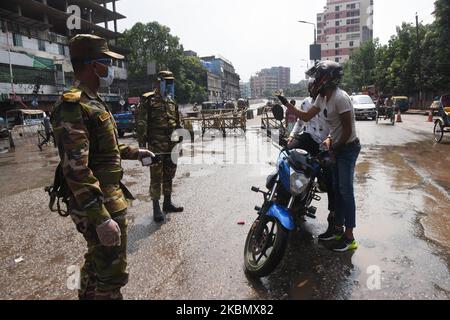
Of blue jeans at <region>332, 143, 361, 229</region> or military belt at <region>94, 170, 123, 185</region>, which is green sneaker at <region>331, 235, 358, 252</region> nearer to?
blue jeans at <region>332, 143, 361, 229</region>

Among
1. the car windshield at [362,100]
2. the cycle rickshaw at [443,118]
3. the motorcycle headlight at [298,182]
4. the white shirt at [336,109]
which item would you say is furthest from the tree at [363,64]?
the motorcycle headlight at [298,182]

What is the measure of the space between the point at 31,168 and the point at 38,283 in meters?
8.47

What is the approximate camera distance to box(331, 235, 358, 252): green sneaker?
150 inches

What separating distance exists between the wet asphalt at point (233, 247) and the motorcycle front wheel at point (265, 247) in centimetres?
13

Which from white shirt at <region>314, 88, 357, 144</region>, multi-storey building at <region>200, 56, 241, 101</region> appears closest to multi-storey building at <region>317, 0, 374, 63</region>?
multi-storey building at <region>200, 56, 241, 101</region>

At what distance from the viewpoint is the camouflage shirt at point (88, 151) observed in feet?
6.72

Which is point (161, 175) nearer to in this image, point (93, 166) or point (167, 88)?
point (167, 88)

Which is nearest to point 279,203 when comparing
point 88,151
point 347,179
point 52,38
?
point 347,179

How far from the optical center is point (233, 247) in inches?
158

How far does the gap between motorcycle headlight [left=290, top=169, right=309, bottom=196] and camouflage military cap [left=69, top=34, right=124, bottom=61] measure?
1.95 meters

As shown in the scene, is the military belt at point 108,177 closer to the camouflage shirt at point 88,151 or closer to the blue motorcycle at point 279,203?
the camouflage shirt at point 88,151

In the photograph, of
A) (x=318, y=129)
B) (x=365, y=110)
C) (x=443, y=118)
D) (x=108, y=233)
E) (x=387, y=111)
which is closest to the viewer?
(x=108, y=233)

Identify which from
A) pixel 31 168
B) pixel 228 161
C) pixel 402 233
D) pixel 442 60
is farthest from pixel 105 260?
pixel 442 60

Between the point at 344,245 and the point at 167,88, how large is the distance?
3.20 metres
